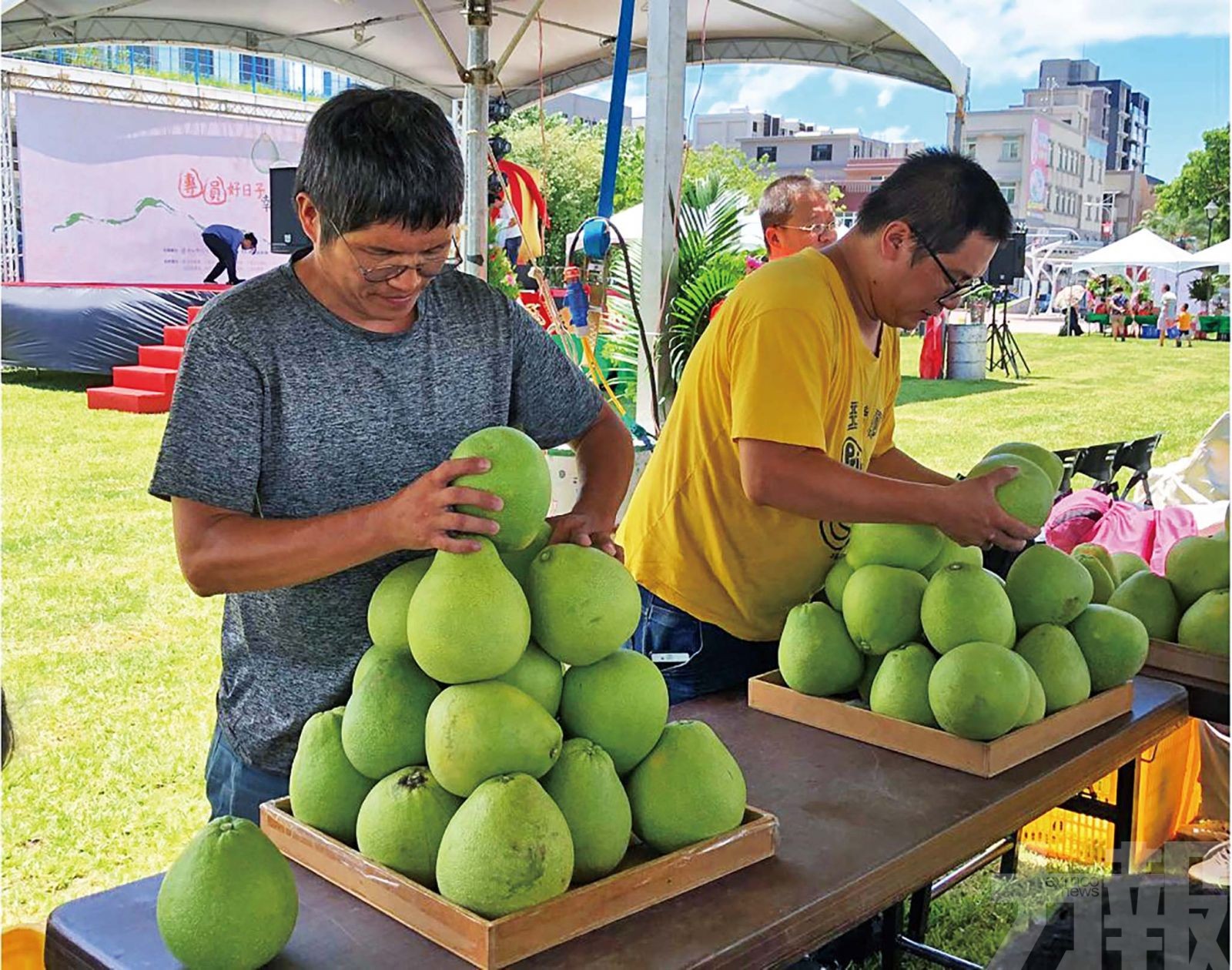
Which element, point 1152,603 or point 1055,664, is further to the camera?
point 1152,603

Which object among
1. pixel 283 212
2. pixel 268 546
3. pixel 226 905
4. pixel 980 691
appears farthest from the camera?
pixel 283 212

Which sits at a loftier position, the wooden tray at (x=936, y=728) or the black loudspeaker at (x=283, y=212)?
the black loudspeaker at (x=283, y=212)

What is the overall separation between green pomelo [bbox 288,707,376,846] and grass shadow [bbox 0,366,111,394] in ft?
43.9

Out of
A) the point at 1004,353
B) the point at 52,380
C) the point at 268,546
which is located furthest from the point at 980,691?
the point at 1004,353

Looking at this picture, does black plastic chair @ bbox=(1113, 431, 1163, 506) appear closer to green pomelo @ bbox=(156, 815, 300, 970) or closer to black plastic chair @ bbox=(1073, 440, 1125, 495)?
black plastic chair @ bbox=(1073, 440, 1125, 495)

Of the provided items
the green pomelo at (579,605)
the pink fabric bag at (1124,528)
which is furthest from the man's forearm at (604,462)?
the pink fabric bag at (1124,528)

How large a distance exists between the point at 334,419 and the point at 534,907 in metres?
0.78

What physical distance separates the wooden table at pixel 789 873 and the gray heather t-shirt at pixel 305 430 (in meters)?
0.42

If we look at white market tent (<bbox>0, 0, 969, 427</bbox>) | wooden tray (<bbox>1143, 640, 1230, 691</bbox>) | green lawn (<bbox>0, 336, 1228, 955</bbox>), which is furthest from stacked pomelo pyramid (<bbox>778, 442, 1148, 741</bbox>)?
white market tent (<bbox>0, 0, 969, 427</bbox>)

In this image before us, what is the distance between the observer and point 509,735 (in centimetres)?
128

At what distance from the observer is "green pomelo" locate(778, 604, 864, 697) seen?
2014 millimetres

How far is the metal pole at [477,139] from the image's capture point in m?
4.80

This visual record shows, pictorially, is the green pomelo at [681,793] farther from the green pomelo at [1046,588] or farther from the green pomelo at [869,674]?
the green pomelo at [1046,588]

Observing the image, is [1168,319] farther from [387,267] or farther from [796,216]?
[387,267]
